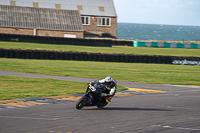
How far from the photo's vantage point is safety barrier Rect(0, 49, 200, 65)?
1231 inches

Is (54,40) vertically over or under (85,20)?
under

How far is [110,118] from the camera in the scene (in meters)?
A: 9.93

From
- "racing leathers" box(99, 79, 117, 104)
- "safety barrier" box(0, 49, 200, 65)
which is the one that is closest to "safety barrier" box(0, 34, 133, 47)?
"safety barrier" box(0, 49, 200, 65)

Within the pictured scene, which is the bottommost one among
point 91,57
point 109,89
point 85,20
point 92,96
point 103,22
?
point 92,96

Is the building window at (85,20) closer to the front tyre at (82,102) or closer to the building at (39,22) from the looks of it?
the building at (39,22)

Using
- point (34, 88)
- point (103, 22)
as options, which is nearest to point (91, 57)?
point (34, 88)

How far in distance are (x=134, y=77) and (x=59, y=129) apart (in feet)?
51.7

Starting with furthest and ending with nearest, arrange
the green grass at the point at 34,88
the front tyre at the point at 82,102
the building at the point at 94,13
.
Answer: the building at the point at 94,13, the green grass at the point at 34,88, the front tyre at the point at 82,102

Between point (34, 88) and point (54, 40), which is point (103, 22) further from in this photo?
point (34, 88)

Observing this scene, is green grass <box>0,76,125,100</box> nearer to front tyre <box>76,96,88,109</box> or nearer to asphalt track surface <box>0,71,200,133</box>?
asphalt track surface <box>0,71,200,133</box>

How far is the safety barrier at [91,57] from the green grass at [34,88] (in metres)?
11.8

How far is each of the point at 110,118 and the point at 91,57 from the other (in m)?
23.7

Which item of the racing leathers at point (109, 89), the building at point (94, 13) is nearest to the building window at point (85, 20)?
the building at point (94, 13)

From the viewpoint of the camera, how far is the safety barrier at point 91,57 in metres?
31.3
